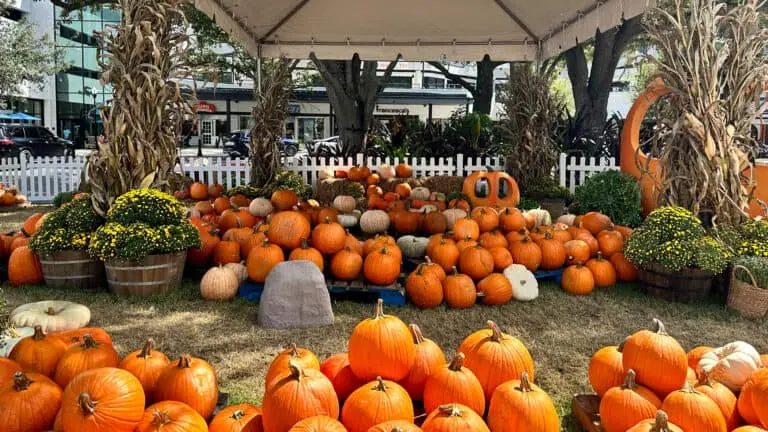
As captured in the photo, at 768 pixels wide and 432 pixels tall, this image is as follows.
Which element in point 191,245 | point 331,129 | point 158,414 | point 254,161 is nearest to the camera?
point 158,414

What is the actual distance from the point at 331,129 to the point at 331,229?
123 ft

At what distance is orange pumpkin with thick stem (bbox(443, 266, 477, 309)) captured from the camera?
4730mm

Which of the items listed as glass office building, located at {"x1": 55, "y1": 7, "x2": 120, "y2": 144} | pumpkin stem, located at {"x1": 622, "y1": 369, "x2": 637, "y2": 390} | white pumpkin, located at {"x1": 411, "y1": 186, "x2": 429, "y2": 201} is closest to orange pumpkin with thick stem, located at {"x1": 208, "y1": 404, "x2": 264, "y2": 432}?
pumpkin stem, located at {"x1": 622, "y1": 369, "x2": 637, "y2": 390}

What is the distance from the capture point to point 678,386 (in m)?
2.41

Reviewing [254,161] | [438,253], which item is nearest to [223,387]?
[438,253]

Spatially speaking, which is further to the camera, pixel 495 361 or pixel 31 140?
pixel 31 140

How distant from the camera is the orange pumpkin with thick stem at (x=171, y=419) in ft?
6.37

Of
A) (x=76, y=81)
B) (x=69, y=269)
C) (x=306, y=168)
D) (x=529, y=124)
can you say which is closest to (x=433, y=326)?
(x=69, y=269)

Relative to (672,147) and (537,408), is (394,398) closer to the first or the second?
(537,408)

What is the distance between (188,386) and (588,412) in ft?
5.75

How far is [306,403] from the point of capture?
196 centimetres

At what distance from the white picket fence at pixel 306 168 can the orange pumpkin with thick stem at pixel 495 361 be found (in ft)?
28.6

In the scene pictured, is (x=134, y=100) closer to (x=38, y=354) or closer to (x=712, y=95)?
(x=38, y=354)

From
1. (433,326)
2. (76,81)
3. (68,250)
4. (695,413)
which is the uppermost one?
(76,81)
